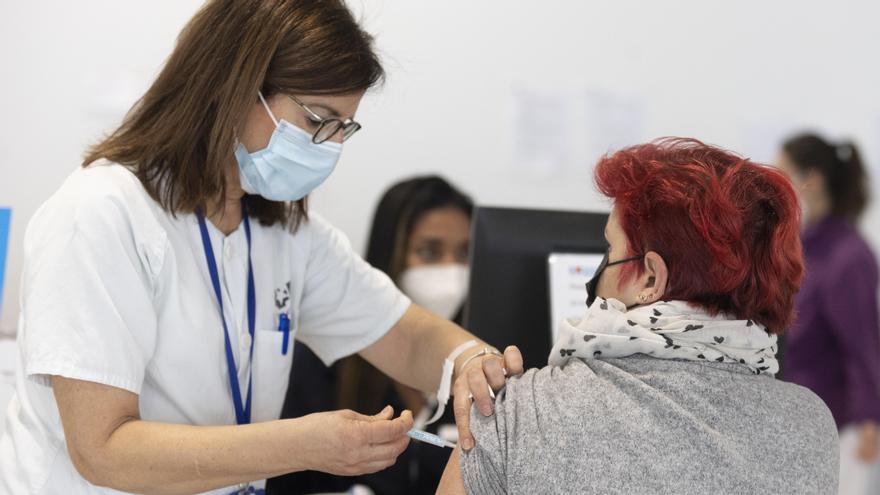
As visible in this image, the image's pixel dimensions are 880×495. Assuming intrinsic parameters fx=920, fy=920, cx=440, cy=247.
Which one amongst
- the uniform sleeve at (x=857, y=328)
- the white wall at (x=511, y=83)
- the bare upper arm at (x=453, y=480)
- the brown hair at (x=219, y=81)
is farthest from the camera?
the uniform sleeve at (x=857, y=328)

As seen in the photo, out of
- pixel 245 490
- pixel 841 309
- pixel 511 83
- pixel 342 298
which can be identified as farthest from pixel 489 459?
pixel 841 309

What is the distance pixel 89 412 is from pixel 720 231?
0.86m

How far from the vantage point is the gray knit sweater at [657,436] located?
3.50 feet

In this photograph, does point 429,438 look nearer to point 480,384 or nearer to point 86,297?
point 480,384

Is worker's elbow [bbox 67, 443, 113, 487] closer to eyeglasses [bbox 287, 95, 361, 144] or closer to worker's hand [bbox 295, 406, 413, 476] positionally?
worker's hand [bbox 295, 406, 413, 476]

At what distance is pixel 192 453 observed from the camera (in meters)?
1.22

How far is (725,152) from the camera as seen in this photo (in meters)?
1.25

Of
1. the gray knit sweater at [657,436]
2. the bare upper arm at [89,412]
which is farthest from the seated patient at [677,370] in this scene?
the bare upper arm at [89,412]

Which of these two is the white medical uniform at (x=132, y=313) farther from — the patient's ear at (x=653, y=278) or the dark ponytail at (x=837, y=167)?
the dark ponytail at (x=837, y=167)

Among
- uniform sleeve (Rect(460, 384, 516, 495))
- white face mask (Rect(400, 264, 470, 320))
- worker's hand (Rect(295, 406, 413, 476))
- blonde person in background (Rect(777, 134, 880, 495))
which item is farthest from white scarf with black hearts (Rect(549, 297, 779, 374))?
blonde person in background (Rect(777, 134, 880, 495))

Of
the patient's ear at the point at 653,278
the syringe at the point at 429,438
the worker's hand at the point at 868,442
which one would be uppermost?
the patient's ear at the point at 653,278

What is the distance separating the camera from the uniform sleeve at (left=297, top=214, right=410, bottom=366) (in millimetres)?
1688

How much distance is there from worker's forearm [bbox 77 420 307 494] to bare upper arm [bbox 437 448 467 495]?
0.20 metres

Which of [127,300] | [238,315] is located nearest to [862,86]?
[238,315]
